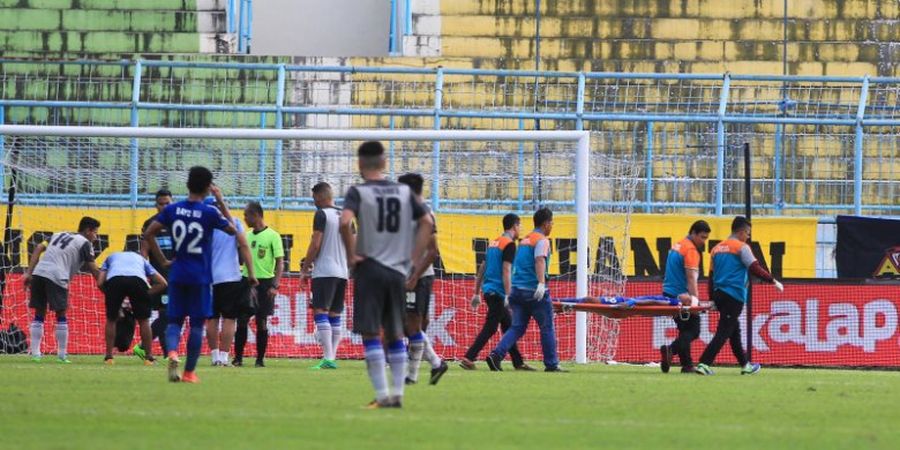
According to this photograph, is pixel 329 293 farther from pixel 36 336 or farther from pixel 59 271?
pixel 36 336

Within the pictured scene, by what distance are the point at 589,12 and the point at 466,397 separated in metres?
17.3

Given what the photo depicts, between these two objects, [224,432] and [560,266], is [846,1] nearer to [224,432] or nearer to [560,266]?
[560,266]

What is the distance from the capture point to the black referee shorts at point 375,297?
37.8ft

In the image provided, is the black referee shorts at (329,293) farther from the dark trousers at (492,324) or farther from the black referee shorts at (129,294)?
the black referee shorts at (129,294)

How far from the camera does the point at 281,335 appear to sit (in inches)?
899

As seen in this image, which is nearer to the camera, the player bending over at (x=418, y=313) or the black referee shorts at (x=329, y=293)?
the player bending over at (x=418, y=313)

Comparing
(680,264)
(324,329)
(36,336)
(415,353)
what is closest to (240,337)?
(324,329)

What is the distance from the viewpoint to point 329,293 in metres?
18.2

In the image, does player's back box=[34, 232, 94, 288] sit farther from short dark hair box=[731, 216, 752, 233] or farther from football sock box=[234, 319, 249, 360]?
short dark hair box=[731, 216, 752, 233]

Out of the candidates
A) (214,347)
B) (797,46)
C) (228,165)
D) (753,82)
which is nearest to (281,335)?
(228,165)

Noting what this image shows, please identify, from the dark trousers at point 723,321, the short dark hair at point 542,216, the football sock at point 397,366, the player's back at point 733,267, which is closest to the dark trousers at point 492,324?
the short dark hair at point 542,216

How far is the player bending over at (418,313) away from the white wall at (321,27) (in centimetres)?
1528

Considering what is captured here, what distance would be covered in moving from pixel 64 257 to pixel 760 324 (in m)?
9.37

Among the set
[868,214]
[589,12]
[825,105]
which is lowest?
[868,214]
